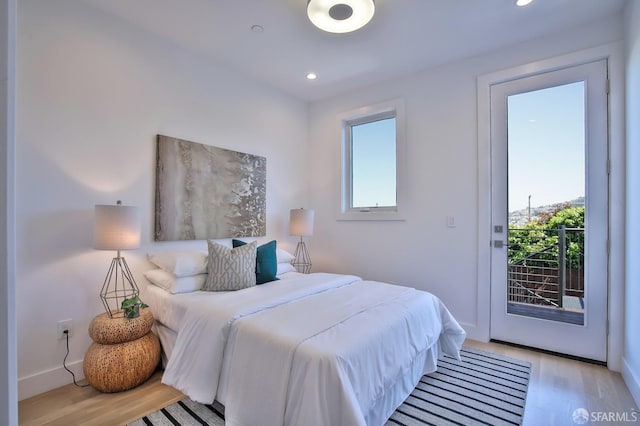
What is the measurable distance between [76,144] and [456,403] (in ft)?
10.3

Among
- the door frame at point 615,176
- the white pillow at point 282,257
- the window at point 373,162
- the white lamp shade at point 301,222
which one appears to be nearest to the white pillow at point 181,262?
the white pillow at point 282,257

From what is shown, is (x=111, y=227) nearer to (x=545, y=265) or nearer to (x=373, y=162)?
(x=373, y=162)

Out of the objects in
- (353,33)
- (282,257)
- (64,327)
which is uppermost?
(353,33)

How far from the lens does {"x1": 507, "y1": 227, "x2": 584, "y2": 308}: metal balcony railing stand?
251 cm

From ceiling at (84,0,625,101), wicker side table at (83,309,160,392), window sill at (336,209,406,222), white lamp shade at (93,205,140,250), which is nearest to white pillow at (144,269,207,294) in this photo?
wicker side table at (83,309,160,392)

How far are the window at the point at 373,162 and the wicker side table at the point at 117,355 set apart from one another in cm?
246

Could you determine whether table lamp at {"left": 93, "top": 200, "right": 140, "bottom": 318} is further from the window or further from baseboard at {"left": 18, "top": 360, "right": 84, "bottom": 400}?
the window

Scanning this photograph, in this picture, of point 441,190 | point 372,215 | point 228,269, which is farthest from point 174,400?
point 441,190

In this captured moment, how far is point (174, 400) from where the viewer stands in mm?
1933

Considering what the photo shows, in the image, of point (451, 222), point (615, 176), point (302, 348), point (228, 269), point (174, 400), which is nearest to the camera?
point (302, 348)

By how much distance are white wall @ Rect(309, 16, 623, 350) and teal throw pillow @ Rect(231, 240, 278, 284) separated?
4.03ft

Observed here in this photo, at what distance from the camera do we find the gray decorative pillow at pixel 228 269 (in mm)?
2400

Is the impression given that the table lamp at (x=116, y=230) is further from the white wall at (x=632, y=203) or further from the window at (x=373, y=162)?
the white wall at (x=632, y=203)

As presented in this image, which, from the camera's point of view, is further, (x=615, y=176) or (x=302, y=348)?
(x=615, y=176)
